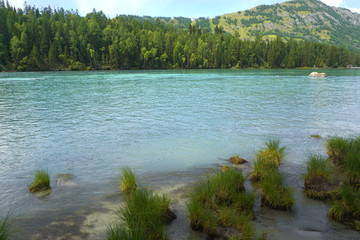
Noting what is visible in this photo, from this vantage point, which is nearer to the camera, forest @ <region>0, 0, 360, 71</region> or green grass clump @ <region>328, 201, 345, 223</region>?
green grass clump @ <region>328, 201, 345, 223</region>

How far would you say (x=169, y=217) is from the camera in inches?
255

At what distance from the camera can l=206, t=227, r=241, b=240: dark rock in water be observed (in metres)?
5.53

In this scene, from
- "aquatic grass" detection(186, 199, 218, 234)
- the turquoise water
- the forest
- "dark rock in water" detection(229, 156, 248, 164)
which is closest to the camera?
"aquatic grass" detection(186, 199, 218, 234)

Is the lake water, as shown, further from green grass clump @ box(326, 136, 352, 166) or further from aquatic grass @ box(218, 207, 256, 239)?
aquatic grass @ box(218, 207, 256, 239)

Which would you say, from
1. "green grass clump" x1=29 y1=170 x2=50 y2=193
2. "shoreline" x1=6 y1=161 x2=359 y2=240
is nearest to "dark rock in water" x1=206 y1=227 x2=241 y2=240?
"shoreline" x1=6 y1=161 x2=359 y2=240

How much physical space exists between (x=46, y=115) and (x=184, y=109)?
12405 millimetres

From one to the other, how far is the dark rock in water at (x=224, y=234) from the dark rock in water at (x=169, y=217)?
3.70 feet

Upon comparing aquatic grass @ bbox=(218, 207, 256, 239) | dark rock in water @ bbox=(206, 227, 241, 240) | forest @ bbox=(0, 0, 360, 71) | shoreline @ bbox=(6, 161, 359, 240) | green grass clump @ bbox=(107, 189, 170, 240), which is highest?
forest @ bbox=(0, 0, 360, 71)

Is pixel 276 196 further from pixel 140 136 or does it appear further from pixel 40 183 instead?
pixel 140 136

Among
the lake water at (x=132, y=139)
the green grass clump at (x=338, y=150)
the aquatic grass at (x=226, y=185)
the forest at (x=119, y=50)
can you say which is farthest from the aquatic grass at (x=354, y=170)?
the forest at (x=119, y=50)

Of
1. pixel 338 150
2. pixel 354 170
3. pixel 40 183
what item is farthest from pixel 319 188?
pixel 40 183

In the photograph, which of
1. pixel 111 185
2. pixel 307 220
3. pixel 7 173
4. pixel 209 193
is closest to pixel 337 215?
pixel 307 220

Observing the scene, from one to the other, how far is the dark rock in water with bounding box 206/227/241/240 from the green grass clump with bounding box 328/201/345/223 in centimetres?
267

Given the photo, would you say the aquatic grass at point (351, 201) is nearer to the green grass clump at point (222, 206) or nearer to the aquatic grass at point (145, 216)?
the green grass clump at point (222, 206)
